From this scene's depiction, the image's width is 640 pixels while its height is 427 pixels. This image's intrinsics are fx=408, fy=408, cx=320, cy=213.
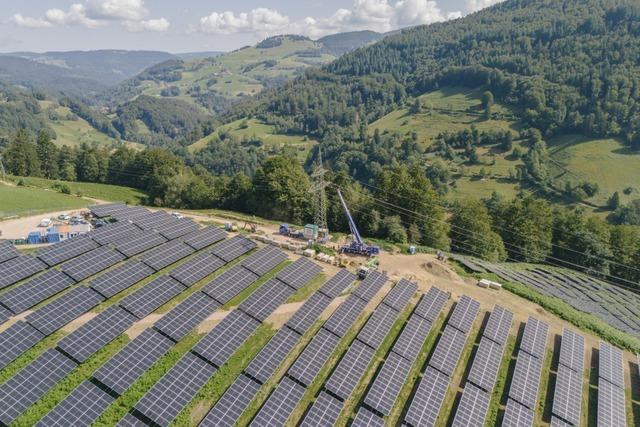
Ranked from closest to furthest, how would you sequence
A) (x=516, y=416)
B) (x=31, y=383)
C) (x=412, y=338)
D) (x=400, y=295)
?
(x=31, y=383)
(x=516, y=416)
(x=412, y=338)
(x=400, y=295)

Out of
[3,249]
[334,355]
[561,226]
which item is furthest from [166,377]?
[561,226]

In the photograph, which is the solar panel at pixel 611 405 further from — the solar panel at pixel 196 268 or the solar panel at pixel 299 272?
the solar panel at pixel 196 268

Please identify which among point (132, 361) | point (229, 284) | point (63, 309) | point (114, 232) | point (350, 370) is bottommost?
point (350, 370)

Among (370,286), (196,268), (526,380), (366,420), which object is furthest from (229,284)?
(526,380)

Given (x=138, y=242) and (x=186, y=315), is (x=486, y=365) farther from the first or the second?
A: (x=138, y=242)

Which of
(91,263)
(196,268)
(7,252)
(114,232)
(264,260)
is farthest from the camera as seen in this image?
(114,232)

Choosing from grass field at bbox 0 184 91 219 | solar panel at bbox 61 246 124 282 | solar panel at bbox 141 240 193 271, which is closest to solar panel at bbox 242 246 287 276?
solar panel at bbox 141 240 193 271

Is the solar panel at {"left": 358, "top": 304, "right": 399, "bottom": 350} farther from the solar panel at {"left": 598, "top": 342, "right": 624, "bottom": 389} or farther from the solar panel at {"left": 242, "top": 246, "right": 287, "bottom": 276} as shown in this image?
the solar panel at {"left": 598, "top": 342, "right": 624, "bottom": 389}

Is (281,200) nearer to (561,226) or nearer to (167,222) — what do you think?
(167,222)
